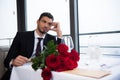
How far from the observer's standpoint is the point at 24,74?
1.25 m

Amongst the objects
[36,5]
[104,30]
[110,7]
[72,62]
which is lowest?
[72,62]

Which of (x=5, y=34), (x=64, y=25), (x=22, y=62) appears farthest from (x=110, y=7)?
(x=5, y=34)

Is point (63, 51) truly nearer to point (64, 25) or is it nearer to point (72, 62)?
point (72, 62)

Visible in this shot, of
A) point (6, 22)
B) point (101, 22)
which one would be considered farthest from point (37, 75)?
point (6, 22)

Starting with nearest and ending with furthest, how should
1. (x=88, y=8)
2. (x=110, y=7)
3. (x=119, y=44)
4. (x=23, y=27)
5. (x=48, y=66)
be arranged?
(x=48, y=66) < (x=119, y=44) < (x=110, y=7) < (x=88, y=8) < (x=23, y=27)

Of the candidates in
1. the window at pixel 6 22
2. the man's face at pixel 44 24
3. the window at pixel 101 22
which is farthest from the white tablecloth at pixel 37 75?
the window at pixel 6 22

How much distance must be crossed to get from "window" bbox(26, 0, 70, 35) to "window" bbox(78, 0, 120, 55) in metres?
0.28

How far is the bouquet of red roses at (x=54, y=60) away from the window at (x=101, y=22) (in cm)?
128

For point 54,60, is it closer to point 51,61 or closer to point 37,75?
point 51,61

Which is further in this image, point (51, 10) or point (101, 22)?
point (51, 10)

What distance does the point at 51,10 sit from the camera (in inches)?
132

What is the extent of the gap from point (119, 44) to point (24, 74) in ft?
5.14

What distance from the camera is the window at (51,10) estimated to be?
2.90 m

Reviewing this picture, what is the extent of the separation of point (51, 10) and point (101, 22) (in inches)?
44.5
